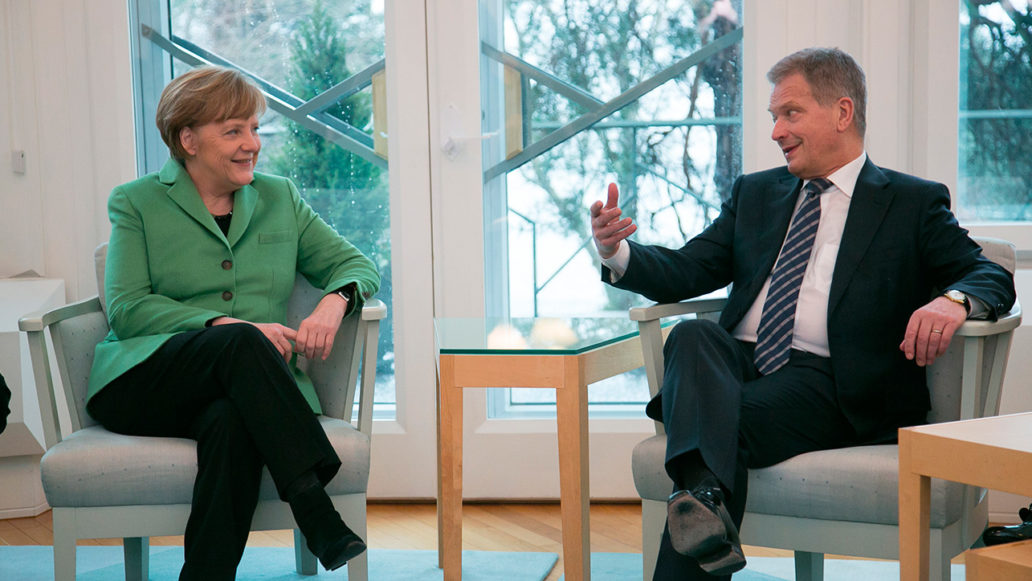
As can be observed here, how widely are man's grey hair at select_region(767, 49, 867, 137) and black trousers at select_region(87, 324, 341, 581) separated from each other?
A: 1.23 meters

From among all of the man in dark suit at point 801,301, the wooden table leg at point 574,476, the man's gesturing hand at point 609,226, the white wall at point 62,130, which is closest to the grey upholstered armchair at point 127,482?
the wooden table leg at point 574,476

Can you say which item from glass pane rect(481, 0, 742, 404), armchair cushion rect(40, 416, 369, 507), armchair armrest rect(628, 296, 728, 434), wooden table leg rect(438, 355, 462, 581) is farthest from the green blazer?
glass pane rect(481, 0, 742, 404)

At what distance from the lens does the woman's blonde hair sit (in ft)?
7.45

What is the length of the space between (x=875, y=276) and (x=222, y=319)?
1.34 metres

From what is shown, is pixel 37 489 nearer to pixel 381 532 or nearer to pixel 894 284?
pixel 381 532

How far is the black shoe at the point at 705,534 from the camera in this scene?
161cm

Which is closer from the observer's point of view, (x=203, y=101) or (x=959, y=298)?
(x=959, y=298)

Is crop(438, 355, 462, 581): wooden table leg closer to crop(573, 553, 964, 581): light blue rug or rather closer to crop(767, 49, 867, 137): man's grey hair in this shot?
crop(573, 553, 964, 581): light blue rug

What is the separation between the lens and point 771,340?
2.10 m

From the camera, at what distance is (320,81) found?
3.10m

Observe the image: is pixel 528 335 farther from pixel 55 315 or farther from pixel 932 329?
pixel 55 315

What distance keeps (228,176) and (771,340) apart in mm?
1244

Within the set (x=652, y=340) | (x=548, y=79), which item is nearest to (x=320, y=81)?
(x=548, y=79)

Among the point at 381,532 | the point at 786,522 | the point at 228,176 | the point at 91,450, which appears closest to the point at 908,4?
the point at 786,522
